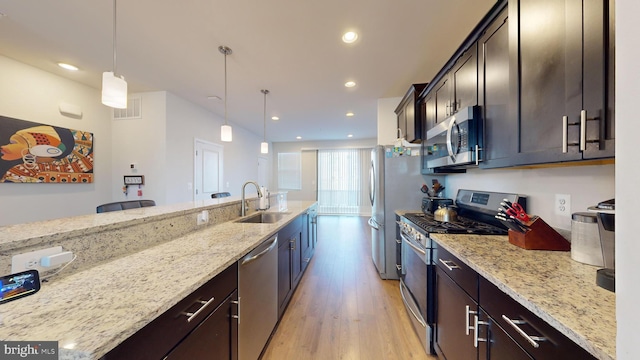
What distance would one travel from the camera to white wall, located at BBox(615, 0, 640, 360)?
1.21 ft

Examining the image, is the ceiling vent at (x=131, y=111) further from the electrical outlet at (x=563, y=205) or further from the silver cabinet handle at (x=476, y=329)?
the electrical outlet at (x=563, y=205)

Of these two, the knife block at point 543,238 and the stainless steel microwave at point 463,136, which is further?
the stainless steel microwave at point 463,136

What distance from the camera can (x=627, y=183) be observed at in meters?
0.38

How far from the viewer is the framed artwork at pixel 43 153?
98.2 inches

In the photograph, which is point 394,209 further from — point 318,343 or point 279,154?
point 279,154

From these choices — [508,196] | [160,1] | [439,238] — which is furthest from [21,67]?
[508,196]

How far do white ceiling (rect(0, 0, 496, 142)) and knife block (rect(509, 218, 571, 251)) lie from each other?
67.2 inches

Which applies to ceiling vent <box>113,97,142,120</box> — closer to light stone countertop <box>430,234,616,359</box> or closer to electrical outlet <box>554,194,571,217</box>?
light stone countertop <box>430,234,616,359</box>

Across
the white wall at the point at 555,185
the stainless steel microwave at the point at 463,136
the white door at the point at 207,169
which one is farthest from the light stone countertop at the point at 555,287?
the white door at the point at 207,169

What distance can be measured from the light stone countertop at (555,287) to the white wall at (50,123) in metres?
4.60

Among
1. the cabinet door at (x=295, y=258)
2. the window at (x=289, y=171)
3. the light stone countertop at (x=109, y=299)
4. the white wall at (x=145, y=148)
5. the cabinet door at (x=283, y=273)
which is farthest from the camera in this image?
the window at (x=289, y=171)

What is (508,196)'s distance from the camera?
5.31 ft

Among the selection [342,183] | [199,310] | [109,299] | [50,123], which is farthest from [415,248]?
[342,183]

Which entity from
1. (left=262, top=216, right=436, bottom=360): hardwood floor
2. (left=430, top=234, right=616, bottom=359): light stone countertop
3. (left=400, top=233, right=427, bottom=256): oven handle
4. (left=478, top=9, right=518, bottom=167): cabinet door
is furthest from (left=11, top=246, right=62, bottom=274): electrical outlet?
(left=478, top=9, right=518, bottom=167): cabinet door
